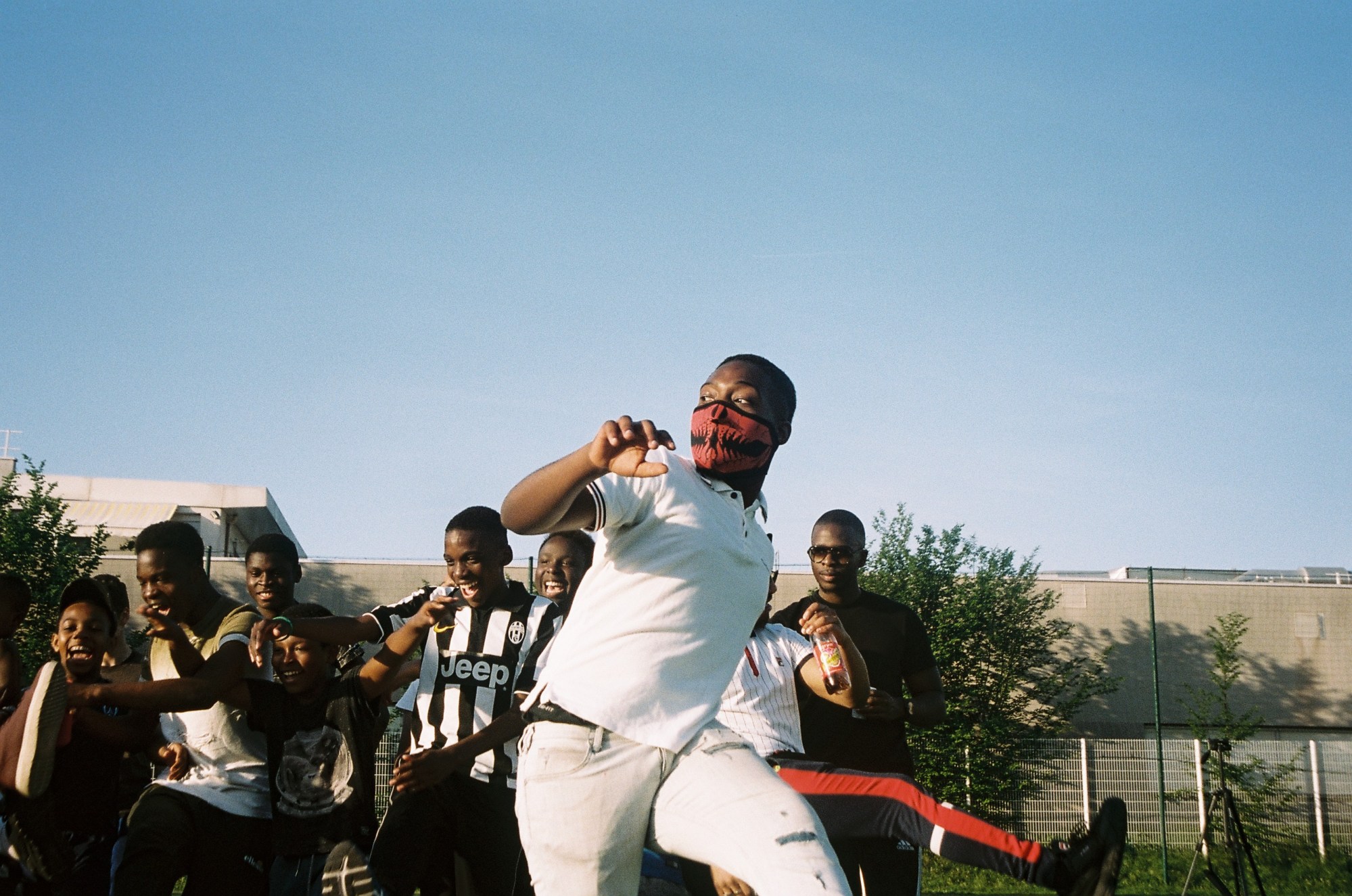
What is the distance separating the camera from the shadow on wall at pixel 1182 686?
2730 cm

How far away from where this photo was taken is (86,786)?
5441 millimetres

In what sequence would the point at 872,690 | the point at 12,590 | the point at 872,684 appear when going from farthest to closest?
the point at 12,590, the point at 872,684, the point at 872,690

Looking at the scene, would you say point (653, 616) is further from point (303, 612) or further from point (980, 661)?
point (980, 661)

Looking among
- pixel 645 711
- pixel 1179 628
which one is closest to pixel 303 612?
pixel 645 711

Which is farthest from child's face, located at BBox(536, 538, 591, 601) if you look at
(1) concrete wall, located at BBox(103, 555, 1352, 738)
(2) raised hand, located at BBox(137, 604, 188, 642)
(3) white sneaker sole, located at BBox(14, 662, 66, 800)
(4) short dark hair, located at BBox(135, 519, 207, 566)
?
(1) concrete wall, located at BBox(103, 555, 1352, 738)

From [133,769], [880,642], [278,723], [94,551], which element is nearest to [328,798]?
[278,723]

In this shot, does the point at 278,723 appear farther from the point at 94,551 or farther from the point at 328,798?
the point at 94,551

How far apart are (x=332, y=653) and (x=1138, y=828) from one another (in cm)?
1193

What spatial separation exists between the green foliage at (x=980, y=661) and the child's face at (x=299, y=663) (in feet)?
40.9

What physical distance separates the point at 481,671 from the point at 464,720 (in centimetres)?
24

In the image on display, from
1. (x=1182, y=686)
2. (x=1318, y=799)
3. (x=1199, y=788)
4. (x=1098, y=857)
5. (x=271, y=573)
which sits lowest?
(x=1318, y=799)

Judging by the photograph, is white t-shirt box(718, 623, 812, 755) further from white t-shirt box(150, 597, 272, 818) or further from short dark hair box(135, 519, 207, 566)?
short dark hair box(135, 519, 207, 566)

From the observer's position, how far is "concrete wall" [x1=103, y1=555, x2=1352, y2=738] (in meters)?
27.5

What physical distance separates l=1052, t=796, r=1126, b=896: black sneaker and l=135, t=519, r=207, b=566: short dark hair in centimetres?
373
